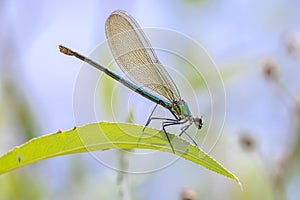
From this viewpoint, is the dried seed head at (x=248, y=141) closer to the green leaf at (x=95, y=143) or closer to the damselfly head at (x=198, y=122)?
the damselfly head at (x=198, y=122)

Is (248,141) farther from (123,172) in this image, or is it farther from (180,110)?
(123,172)

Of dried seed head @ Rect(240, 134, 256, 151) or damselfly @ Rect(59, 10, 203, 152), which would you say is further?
dried seed head @ Rect(240, 134, 256, 151)

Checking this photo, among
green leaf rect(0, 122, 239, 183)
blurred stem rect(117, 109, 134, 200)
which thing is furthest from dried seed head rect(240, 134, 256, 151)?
green leaf rect(0, 122, 239, 183)

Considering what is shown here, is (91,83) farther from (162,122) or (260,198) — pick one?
(260,198)

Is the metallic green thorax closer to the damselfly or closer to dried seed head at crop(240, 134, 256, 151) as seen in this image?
the damselfly

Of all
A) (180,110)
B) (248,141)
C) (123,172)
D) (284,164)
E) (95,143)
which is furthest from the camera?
(248,141)

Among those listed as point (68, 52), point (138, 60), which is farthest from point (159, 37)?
point (68, 52)

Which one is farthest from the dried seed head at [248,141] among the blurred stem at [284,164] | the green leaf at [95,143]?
the green leaf at [95,143]

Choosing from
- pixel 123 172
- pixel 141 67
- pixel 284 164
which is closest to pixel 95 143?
pixel 123 172
